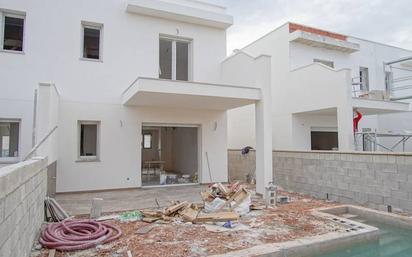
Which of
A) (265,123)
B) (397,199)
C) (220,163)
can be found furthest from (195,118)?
(397,199)

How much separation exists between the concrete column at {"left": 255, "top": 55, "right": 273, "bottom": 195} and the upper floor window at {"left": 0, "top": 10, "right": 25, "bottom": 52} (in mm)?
7707

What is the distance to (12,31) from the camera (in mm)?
9273

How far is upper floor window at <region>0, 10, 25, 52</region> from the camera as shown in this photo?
912 centimetres

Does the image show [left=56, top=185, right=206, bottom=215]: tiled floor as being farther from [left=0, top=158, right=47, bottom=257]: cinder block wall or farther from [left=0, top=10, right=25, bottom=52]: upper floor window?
[left=0, top=10, right=25, bottom=52]: upper floor window

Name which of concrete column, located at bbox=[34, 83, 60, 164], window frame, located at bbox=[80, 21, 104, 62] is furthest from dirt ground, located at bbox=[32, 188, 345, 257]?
window frame, located at bbox=[80, 21, 104, 62]

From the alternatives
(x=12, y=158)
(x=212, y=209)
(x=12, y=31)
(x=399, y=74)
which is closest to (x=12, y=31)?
(x=12, y=31)

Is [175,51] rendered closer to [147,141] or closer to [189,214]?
[147,141]

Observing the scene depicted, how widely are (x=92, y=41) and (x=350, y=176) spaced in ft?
31.2

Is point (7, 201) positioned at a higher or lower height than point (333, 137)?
lower

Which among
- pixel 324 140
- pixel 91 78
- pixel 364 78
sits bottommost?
pixel 324 140

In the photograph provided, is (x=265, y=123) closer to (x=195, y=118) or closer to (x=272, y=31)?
(x=195, y=118)

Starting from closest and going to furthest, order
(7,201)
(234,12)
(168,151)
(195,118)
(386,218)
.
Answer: (7,201), (386,218), (195,118), (234,12), (168,151)

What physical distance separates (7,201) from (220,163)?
936 centimetres

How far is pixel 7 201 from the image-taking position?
9.25 ft
